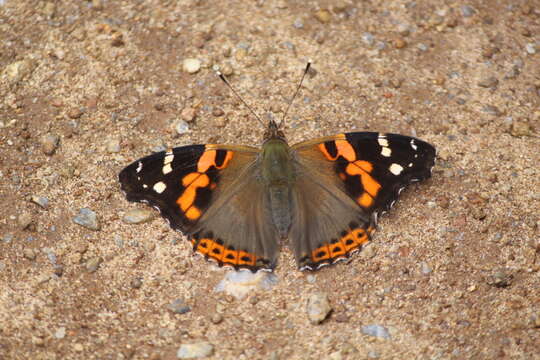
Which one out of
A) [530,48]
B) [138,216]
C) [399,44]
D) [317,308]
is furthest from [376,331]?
[530,48]

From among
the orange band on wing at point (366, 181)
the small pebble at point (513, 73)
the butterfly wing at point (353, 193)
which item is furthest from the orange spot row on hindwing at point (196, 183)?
the small pebble at point (513, 73)

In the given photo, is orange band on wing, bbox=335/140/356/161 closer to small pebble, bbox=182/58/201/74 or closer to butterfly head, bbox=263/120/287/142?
butterfly head, bbox=263/120/287/142

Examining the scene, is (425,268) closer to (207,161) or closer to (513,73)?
(207,161)

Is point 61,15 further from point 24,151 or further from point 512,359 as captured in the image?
point 512,359

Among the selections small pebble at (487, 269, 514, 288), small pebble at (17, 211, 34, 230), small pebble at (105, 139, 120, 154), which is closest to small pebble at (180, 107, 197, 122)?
small pebble at (105, 139, 120, 154)

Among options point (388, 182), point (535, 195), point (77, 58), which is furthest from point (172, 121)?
point (535, 195)
